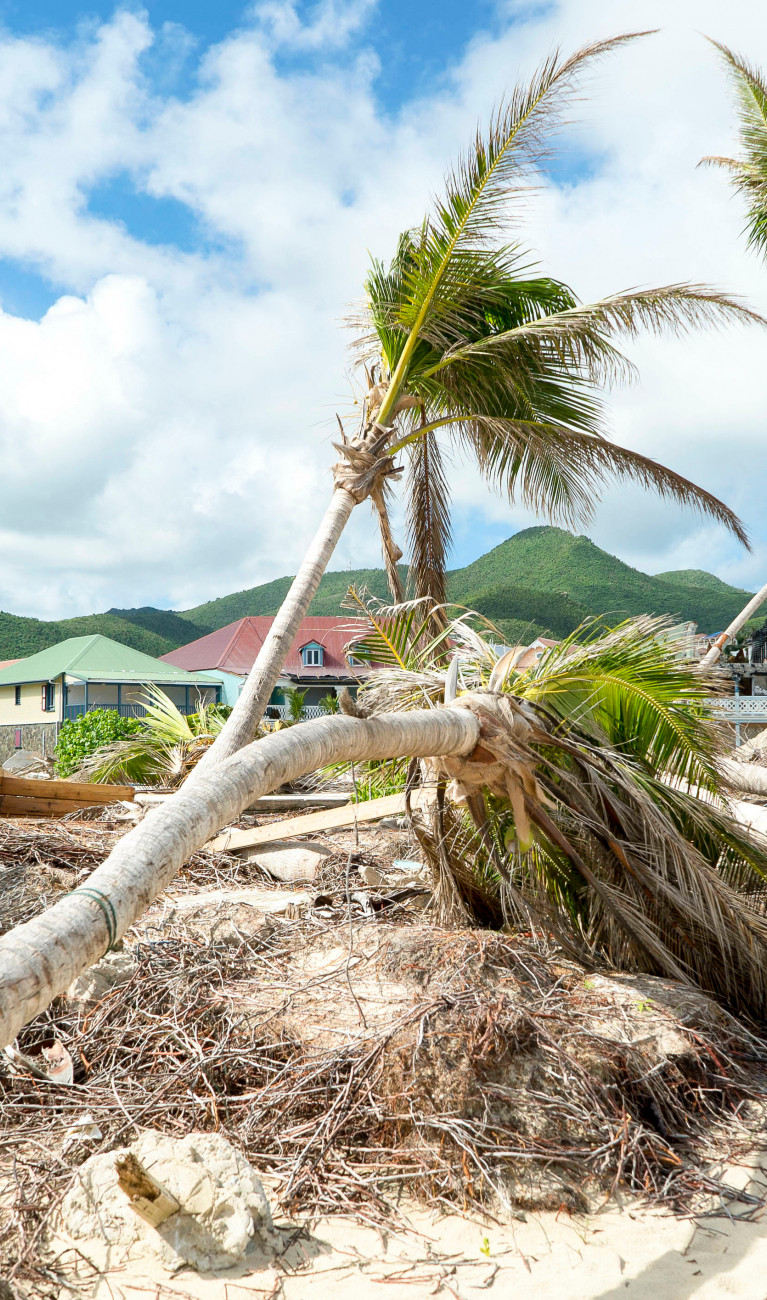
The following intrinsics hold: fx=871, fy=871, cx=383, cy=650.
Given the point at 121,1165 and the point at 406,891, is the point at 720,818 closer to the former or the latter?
the point at 406,891

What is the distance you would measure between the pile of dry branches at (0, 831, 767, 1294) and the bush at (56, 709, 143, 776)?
8771 millimetres

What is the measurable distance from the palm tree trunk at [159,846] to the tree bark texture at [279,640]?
2.62m

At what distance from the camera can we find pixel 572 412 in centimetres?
841

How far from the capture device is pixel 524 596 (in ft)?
277

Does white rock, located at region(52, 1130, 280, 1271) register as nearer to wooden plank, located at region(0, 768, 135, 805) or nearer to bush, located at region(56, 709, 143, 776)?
wooden plank, located at region(0, 768, 135, 805)

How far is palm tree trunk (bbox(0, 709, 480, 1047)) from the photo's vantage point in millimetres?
2195

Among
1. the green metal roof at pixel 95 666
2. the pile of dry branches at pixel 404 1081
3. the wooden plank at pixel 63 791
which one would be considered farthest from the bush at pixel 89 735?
the green metal roof at pixel 95 666

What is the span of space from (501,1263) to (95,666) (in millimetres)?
30099

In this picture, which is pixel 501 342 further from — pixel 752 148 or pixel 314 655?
pixel 314 655

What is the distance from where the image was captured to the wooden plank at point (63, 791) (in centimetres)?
866

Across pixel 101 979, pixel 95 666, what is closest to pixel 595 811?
pixel 101 979

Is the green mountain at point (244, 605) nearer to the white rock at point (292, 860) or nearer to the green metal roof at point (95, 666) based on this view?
the green metal roof at point (95, 666)

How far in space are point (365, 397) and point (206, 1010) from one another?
19.2 feet

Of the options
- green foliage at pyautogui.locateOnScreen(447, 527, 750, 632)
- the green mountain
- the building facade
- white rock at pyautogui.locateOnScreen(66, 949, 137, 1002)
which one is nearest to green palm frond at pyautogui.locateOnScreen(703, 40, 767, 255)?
white rock at pyautogui.locateOnScreen(66, 949, 137, 1002)
